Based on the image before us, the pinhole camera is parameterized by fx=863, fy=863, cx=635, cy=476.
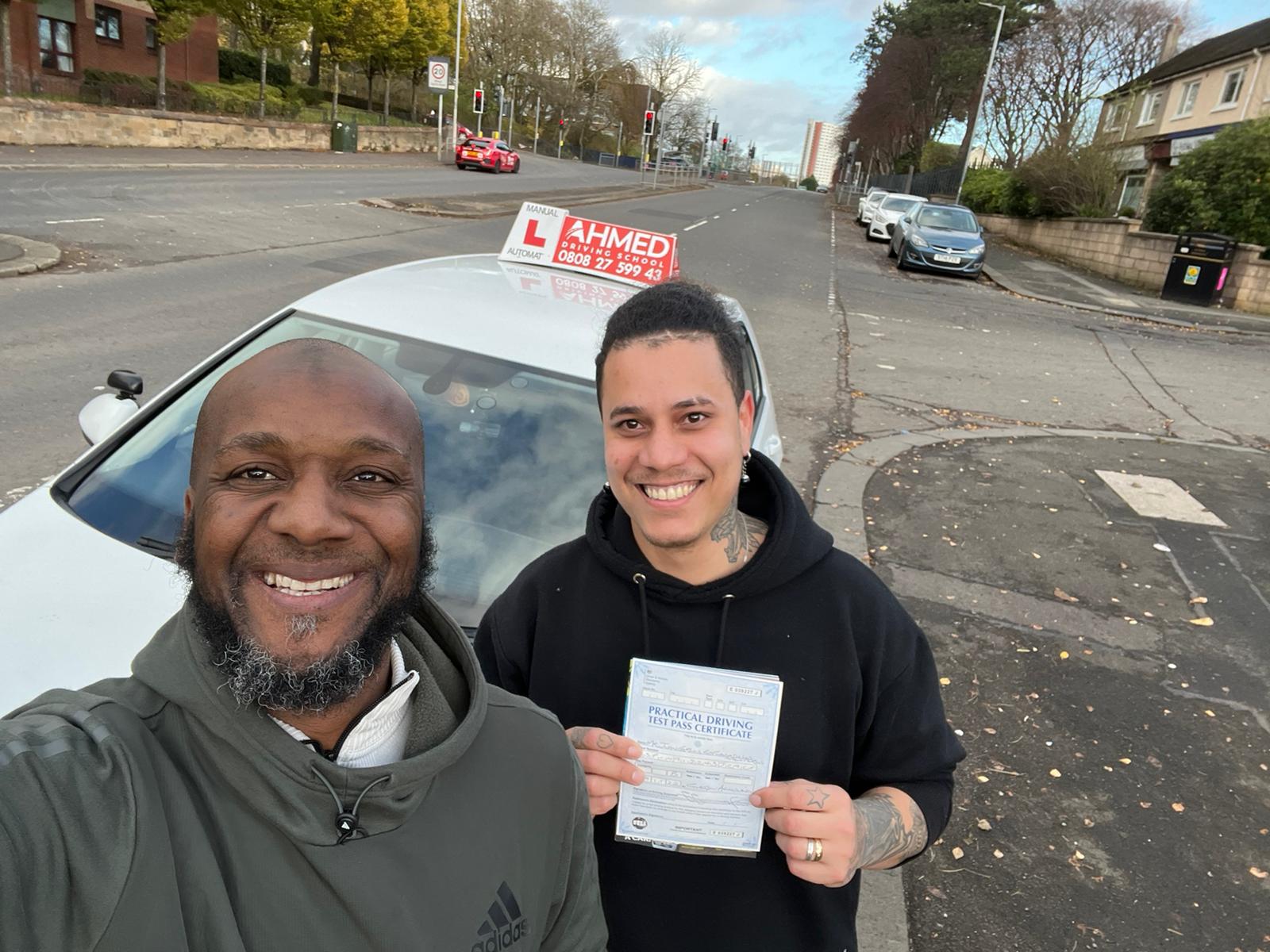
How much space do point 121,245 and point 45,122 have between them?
556 inches

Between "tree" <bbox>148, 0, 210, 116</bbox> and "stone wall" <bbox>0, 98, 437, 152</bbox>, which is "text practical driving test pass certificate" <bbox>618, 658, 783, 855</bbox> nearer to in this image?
"stone wall" <bbox>0, 98, 437, 152</bbox>

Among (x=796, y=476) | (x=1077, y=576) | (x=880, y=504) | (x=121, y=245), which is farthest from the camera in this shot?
(x=121, y=245)

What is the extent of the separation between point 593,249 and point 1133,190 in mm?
42874

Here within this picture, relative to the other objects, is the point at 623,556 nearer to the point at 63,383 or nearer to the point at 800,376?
the point at 63,383

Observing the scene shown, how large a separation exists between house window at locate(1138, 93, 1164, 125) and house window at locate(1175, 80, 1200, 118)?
2024 mm

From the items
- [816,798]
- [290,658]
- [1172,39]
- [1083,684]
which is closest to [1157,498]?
[1083,684]

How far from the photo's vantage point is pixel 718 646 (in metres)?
1.59

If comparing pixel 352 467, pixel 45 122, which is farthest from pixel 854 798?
pixel 45 122

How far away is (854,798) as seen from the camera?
1662 millimetres

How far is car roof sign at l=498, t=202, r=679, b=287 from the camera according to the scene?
457 centimetres

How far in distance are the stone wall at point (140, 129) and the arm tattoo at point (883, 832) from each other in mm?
26706

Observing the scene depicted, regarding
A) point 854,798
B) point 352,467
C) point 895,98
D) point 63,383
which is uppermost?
point 895,98

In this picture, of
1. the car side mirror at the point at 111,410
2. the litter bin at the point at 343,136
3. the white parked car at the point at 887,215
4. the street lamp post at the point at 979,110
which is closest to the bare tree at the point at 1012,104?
the street lamp post at the point at 979,110

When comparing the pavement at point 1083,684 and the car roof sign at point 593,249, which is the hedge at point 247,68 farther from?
the pavement at point 1083,684
